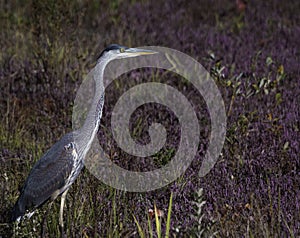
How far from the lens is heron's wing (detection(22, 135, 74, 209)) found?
3494 mm

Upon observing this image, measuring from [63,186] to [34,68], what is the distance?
2.77 metres

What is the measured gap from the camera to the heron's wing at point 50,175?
3.49 m

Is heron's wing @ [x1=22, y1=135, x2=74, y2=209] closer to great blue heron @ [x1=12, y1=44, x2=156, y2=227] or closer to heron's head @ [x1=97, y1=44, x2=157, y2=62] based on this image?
great blue heron @ [x1=12, y1=44, x2=156, y2=227]

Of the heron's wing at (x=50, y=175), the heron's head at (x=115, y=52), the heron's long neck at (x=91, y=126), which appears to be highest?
the heron's head at (x=115, y=52)

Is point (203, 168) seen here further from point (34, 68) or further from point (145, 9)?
point (145, 9)

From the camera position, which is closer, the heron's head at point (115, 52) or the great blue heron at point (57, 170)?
the great blue heron at point (57, 170)

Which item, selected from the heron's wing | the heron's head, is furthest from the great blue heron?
the heron's head

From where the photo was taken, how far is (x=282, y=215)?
3357 millimetres

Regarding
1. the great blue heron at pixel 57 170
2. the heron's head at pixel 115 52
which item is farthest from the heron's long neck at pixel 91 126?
A: the heron's head at pixel 115 52

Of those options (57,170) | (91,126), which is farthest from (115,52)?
(57,170)

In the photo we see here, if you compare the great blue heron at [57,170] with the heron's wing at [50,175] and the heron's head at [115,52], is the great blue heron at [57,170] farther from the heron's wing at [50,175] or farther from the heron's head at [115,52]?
the heron's head at [115,52]

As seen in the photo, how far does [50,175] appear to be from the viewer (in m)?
3.53

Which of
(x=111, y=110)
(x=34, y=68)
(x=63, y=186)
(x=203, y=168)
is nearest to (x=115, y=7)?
(x=34, y=68)

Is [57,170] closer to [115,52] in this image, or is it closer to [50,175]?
[50,175]
